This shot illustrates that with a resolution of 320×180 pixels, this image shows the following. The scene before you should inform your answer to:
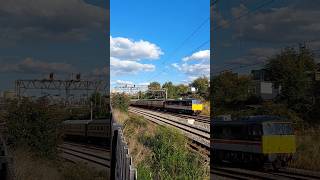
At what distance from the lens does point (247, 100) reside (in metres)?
6.90

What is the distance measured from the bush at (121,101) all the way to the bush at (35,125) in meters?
2.94

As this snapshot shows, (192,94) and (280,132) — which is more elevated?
(192,94)

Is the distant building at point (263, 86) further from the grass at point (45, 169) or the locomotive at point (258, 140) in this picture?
the grass at point (45, 169)

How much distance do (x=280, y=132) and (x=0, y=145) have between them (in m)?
5.78

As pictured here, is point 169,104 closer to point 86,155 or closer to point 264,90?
point 264,90

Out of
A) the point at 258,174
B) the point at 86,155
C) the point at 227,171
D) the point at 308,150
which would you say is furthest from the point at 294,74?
the point at 86,155

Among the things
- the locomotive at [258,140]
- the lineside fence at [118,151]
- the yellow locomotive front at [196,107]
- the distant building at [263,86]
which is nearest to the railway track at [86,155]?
the yellow locomotive front at [196,107]

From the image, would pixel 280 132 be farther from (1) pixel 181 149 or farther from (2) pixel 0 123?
(2) pixel 0 123

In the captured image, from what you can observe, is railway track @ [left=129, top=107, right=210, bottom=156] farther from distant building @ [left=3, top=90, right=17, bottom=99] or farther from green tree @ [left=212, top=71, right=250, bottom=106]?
distant building @ [left=3, top=90, right=17, bottom=99]

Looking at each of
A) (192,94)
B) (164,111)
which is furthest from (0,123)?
(192,94)

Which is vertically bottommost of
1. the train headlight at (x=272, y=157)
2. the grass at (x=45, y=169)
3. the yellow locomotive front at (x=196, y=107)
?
the grass at (x=45, y=169)

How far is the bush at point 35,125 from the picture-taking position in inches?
394

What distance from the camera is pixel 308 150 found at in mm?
7395

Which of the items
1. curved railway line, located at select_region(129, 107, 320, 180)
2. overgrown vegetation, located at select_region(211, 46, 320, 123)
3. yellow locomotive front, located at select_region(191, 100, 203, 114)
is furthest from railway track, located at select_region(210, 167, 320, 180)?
yellow locomotive front, located at select_region(191, 100, 203, 114)
